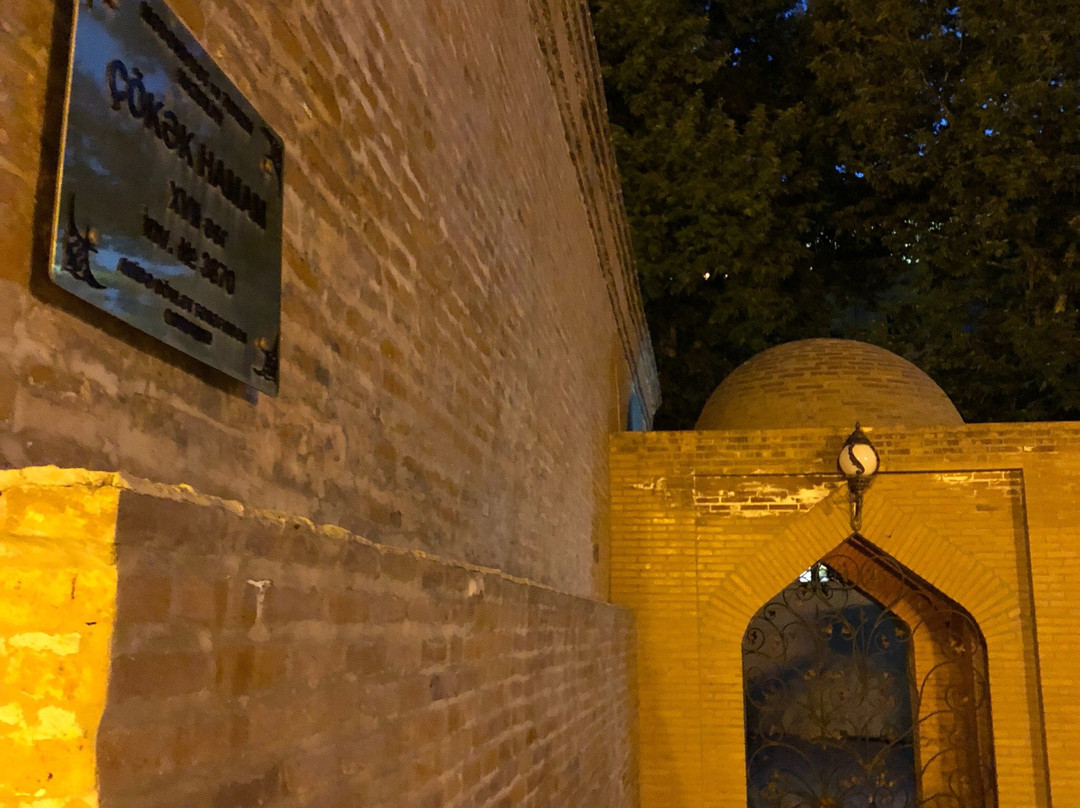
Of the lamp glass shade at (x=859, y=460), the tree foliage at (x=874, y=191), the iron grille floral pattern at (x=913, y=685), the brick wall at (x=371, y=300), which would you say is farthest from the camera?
the tree foliage at (x=874, y=191)

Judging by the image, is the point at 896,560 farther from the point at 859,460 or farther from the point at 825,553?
the point at 859,460

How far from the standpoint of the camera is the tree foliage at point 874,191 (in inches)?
483

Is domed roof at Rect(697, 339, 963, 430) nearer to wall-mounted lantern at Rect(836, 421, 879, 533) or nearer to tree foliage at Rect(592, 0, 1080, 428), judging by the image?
wall-mounted lantern at Rect(836, 421, 879, 533)

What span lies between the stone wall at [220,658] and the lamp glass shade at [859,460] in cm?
529

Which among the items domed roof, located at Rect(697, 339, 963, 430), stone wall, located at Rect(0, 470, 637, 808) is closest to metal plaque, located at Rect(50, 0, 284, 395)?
stone wall, located at Rect(0, 470, 637, 808)

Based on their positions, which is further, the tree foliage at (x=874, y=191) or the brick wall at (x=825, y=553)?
the tree foliage at (x=874, y=191)

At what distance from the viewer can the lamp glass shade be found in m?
7.16

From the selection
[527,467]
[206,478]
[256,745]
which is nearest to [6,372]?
[206,478]

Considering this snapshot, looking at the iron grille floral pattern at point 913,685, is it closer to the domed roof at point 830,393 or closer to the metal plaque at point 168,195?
the domed roof at point 830,393

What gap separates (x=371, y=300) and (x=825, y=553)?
5.76 metres

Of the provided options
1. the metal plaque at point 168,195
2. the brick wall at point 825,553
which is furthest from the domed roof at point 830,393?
the metal plaque at point 168,195

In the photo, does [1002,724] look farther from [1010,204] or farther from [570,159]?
[1010,204]

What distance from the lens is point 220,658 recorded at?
1.28 metres

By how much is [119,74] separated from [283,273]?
62 centimetres
